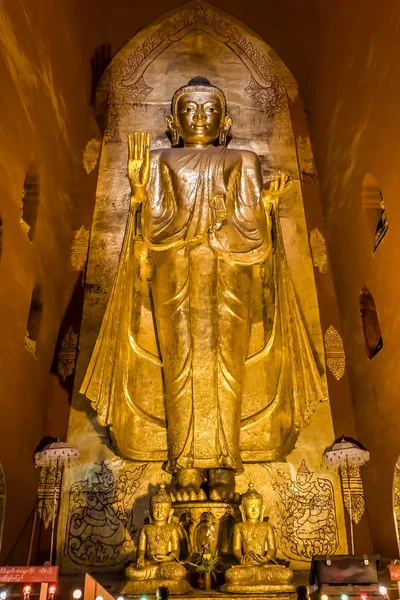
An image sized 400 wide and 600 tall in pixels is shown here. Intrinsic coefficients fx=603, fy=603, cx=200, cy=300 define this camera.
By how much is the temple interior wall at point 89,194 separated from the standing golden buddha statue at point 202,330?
→ 2.35 ft

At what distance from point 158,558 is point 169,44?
5.85 metres

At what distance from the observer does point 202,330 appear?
14.7 ft

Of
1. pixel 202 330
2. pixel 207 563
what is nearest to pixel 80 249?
pixel 202 330

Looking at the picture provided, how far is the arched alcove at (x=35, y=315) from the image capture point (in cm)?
517

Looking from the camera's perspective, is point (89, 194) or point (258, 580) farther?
point (89, 194)

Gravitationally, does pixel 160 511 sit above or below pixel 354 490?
below

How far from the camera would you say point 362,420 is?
511 cm

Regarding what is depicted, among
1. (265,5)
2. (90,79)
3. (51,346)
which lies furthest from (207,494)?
(265,5)

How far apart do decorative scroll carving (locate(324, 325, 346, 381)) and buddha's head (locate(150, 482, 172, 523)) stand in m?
2.17

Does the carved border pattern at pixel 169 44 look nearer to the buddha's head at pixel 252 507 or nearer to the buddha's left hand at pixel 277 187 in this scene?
the buddha's left hand at pixel 277 187

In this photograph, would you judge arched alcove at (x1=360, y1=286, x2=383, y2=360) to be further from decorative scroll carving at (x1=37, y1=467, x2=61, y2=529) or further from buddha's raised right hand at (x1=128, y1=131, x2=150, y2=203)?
decorative scroll carving at (x1=37, y1=467, x2=61, y2=529)

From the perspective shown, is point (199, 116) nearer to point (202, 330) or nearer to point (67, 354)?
point (202, 330)

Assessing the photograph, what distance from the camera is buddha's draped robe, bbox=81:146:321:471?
440 cm

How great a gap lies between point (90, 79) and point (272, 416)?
448 cm
